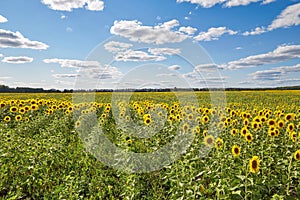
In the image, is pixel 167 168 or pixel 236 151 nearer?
pixel 236 151

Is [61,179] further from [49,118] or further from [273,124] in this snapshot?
[49,118]

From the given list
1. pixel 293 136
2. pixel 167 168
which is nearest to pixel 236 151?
pixel 167 168

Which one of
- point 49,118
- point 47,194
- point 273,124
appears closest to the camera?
point 47,194

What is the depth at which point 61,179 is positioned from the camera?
5531 mm

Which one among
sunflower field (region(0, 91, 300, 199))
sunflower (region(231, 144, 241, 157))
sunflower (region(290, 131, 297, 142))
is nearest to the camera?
sunflower field (region(0, 91, 300, 199))

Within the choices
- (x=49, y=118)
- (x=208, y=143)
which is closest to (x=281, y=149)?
(x=208, y=143)

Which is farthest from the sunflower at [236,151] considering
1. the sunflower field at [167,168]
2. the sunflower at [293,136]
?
the sunflower at [293,136]

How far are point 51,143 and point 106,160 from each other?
120 cm

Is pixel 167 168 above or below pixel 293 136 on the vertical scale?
below

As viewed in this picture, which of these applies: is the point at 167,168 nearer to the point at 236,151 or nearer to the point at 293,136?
the point at 236,151

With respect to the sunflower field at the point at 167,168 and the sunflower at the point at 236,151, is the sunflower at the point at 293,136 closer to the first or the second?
the sunflower field at the point at 167,168

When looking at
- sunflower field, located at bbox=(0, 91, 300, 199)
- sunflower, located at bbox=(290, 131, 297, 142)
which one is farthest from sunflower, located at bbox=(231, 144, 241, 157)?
sunflower, located at bbox=(290, 131, 297, 142)

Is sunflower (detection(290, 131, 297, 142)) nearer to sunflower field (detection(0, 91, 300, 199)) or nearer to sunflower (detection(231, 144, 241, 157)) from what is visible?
sunflower field (detection(0, 91, 300, 199))

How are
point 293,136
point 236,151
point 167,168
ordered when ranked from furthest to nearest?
point 293,136 < point 167,168 < point 236,151
